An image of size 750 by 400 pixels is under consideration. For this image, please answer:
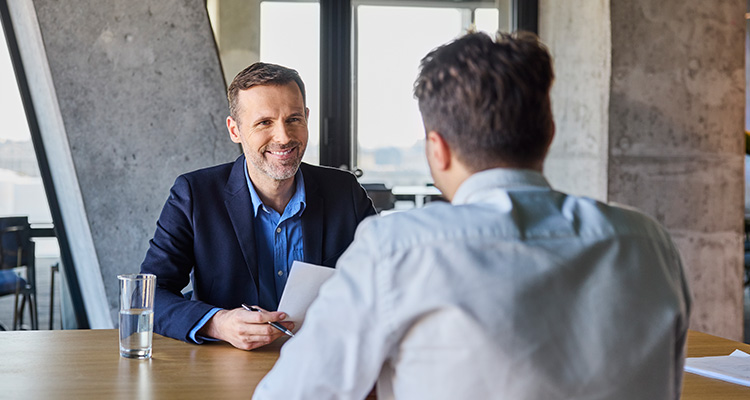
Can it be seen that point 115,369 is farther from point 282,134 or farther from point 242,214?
point 282,134

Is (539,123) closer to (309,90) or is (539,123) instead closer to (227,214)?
(227,214)

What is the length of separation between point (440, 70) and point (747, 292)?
6.64 m

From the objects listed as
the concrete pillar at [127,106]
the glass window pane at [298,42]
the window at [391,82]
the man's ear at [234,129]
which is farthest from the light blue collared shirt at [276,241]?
the window at [391,82]

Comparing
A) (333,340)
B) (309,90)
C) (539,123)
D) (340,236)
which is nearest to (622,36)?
(309,90)

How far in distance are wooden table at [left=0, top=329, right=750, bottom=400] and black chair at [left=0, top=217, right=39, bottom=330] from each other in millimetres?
2332

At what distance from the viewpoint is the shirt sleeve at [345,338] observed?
2.62 feet

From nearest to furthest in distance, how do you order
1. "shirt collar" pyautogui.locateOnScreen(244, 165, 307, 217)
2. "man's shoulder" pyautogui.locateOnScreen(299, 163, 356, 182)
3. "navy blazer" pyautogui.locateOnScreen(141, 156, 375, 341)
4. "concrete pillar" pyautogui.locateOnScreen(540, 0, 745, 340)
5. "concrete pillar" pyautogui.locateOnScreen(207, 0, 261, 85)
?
"navy blazer" pyautogui.locateOnScreen(141, 156, 375, 341) < "shirt collar" pyautogui.locateOnScreen(244, 165, 307, 217) < "man's shoulder" pyautogui.locateOnScreen(299, 163, 356, 182) < "concrete pillar" pyautogui.locateOnScreen(540, 0, 745, 340) < "concrete pillar" pyautogui.locateOnScreen(207, 0, 261, 85)

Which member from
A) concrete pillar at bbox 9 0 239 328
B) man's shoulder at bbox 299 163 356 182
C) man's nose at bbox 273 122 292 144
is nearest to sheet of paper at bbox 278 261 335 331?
man's nose at bbox 273 122 292 144

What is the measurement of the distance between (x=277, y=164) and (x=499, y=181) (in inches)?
46.7

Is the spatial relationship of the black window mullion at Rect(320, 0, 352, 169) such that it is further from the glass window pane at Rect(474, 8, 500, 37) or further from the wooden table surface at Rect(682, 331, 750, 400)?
the wooden table surface at Rect(682, 331, 750, 400)

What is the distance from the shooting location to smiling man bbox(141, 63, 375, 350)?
6.33ft

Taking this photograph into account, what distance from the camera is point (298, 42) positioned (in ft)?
13.2

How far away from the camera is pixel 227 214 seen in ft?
6.50

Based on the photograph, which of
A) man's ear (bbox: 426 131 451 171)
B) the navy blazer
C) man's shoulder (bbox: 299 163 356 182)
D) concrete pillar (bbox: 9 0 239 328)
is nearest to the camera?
man's ear (bbox: 426 131 451 171)
